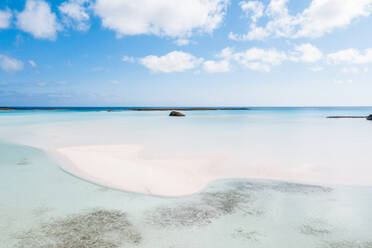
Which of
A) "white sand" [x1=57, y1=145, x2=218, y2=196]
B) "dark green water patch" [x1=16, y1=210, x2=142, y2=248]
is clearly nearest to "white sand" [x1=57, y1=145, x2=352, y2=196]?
"white sand" [x1=57, y1=145, x2=218, y2=196]

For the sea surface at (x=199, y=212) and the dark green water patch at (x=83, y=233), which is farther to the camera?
the sea surface at (x=199, y=212)

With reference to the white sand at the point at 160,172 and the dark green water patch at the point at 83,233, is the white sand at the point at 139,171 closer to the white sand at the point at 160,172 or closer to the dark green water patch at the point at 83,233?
the white sand at the point at 160,172

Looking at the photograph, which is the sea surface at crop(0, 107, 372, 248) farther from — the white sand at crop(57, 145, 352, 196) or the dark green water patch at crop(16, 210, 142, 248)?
the white sand at crop(57, 145, 352, 196)

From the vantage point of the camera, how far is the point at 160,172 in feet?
23.9

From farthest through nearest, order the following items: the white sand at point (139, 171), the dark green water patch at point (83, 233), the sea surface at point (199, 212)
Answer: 1. the white sand at point (139, 171)
2. the sea surface at point (199, 212)
3. the dark green water patch at point (83, 233)

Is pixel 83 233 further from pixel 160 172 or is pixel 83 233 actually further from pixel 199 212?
→ pixel 160 172

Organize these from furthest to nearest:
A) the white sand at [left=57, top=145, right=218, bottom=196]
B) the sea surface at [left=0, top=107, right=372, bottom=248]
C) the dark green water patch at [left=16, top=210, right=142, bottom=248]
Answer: the white sand at [left=57, top=145, right=218, bottom=196] < the sea surface at [left=0, top=107, right=372, bottom=248] < the dark green water patch at [left=16, top=210, right=142, bottom=248]

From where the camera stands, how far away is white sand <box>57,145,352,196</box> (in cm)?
607

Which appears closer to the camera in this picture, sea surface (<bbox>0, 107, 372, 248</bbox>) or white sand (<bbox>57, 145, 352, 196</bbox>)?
sea surface (<bbox>0, 107, 372, 248</bbox>)

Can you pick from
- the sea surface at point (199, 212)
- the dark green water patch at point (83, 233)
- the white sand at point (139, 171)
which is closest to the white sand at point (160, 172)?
the white sand at point (139, 171)

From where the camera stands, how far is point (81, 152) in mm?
10344

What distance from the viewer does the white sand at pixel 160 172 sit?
19.9 feet

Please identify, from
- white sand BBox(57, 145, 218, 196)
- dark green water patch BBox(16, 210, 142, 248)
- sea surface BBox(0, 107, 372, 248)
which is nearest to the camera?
dark green water patch BBox(16, 210, 142, 248)

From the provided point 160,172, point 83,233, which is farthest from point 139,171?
point 83,233
